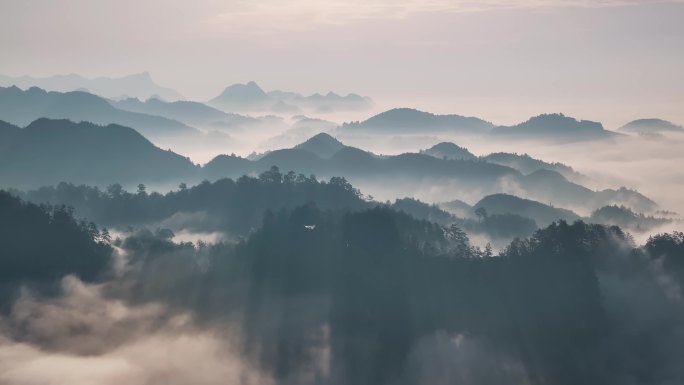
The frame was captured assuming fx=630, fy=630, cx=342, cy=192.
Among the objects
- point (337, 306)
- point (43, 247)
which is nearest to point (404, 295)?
point (337, 306)

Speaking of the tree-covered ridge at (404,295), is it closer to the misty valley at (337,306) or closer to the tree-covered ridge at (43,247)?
the misty valley at (337,306)

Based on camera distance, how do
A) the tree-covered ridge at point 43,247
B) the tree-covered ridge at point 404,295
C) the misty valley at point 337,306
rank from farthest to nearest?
the tree-covered ridge at point 43,247 < the tree-covered ridge at point 404,295 < the misty valley at point 337,306

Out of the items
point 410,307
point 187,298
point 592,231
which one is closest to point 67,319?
point 187,298

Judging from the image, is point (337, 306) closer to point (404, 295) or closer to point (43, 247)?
point (404, 295)

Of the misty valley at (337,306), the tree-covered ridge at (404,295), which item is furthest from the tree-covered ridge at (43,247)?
the tree-covered ridge at (404,295)

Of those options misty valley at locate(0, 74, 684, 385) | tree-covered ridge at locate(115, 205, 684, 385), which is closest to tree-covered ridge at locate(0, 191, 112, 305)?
misty valley at locate(0, 74, 684, 385)

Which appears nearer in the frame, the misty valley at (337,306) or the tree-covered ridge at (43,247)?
the misty valley at (337,306)

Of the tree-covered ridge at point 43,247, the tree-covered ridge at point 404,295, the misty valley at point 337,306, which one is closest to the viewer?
the misty valley at point 337,306

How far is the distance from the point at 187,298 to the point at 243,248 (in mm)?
25842

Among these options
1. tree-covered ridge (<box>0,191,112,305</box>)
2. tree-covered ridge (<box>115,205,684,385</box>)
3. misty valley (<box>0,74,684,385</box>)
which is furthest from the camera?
tree-covered ridge (<box>0,191,112,305</box>)

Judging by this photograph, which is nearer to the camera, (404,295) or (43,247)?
(43,247)

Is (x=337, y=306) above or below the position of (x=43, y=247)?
below

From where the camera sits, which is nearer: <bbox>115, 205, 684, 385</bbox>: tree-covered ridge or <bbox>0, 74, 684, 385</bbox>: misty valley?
<bbox>0, 74, 684, 385</bbox>: misty valley

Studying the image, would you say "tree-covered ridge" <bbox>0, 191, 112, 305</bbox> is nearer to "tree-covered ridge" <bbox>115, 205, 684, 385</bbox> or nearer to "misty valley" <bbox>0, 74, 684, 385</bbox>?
"misty valley" <bbox>0, 74, 684, 385</bbox>
